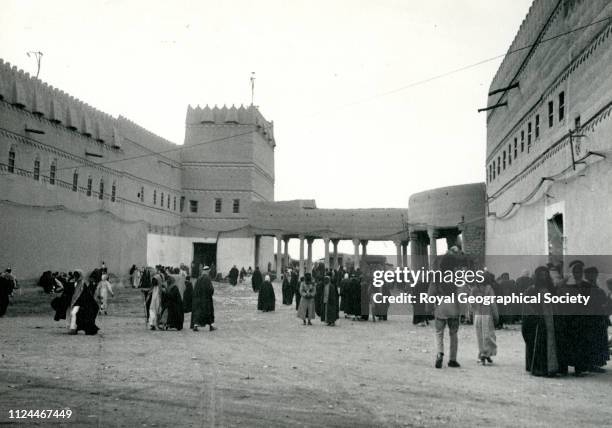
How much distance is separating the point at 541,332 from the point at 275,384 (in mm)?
3872

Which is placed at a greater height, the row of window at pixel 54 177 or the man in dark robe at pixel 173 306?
the row of window at pixel 54 177

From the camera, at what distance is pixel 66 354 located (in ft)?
30.8

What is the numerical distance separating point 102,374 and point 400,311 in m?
16.2

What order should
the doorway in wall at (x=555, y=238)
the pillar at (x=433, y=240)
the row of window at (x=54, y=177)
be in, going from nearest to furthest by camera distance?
the doorway in wall at (x=555, y=238), the row of window at (x=54, y=177), the pillar at (x=433, y=240)

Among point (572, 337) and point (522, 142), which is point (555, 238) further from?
point (572, 337)

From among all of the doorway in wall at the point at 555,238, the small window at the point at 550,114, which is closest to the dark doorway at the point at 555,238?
the doorway in wall at the point at 555,238

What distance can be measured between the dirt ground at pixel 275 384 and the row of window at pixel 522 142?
8.47 m

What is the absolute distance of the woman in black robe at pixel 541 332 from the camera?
8.13 meters

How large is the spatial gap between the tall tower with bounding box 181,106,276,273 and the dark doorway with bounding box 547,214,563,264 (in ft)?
99.9

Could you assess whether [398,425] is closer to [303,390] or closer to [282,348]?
[303,390]

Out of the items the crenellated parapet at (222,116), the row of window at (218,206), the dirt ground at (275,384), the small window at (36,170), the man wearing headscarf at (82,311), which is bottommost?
the dirt ground at (275,384)

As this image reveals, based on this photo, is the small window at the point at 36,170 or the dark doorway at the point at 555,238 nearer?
the dark doorway at the point at 555,238

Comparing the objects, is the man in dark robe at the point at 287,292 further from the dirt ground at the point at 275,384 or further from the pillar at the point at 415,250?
the pillar at the point at 415,250

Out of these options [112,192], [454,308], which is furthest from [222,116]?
[454,308]
